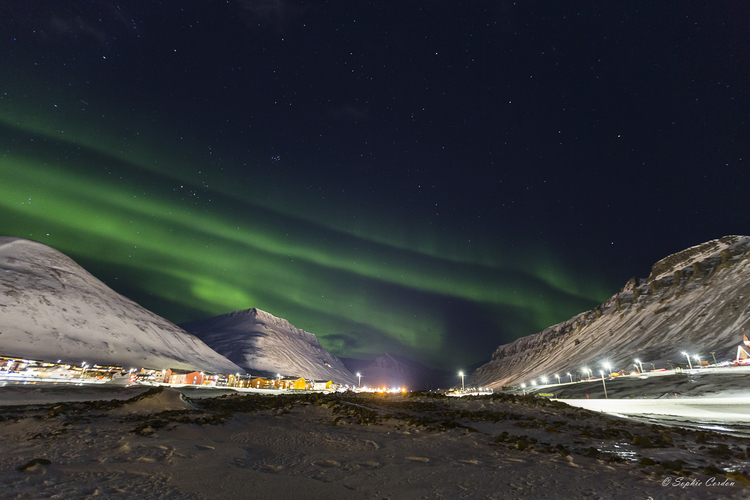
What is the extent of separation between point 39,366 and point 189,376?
3621 cm

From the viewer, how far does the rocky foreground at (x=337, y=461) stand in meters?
7.08

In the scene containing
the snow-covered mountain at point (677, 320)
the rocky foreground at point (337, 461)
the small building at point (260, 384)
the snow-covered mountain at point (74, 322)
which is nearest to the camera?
the rocky foreground at point (337, 461)

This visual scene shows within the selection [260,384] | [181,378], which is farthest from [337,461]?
[260,384]

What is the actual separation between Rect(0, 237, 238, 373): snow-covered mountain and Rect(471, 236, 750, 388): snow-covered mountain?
178 m

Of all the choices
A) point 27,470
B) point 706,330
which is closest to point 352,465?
point 27,470

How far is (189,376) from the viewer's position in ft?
351

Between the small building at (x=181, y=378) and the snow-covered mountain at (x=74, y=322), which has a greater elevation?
the snow-covered mountain at (x=74, y=322)

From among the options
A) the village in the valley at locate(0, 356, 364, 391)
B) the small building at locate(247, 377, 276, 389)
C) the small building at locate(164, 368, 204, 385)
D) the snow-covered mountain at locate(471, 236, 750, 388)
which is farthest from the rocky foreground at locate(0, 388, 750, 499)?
the snow-covered mountain at locate(471, 236, 750, 388)

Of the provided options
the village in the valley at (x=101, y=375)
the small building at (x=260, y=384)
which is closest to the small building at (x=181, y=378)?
the village in the valley at (x=101, y=375)

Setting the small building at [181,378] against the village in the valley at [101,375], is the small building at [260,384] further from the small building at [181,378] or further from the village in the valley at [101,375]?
the small building at [181,378]

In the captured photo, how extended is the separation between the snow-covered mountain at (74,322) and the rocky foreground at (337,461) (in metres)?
134

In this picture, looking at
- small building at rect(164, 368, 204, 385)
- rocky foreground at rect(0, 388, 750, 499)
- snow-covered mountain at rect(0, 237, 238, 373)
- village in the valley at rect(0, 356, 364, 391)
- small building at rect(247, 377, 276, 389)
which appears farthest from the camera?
small building at rect(247, 377, 276, 389)

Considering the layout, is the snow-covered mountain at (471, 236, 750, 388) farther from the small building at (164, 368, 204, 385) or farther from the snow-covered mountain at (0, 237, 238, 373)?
the snow-covered mountain at (0, 237, 238, 373)

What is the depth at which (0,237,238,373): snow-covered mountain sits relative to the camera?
11544 centimetres
